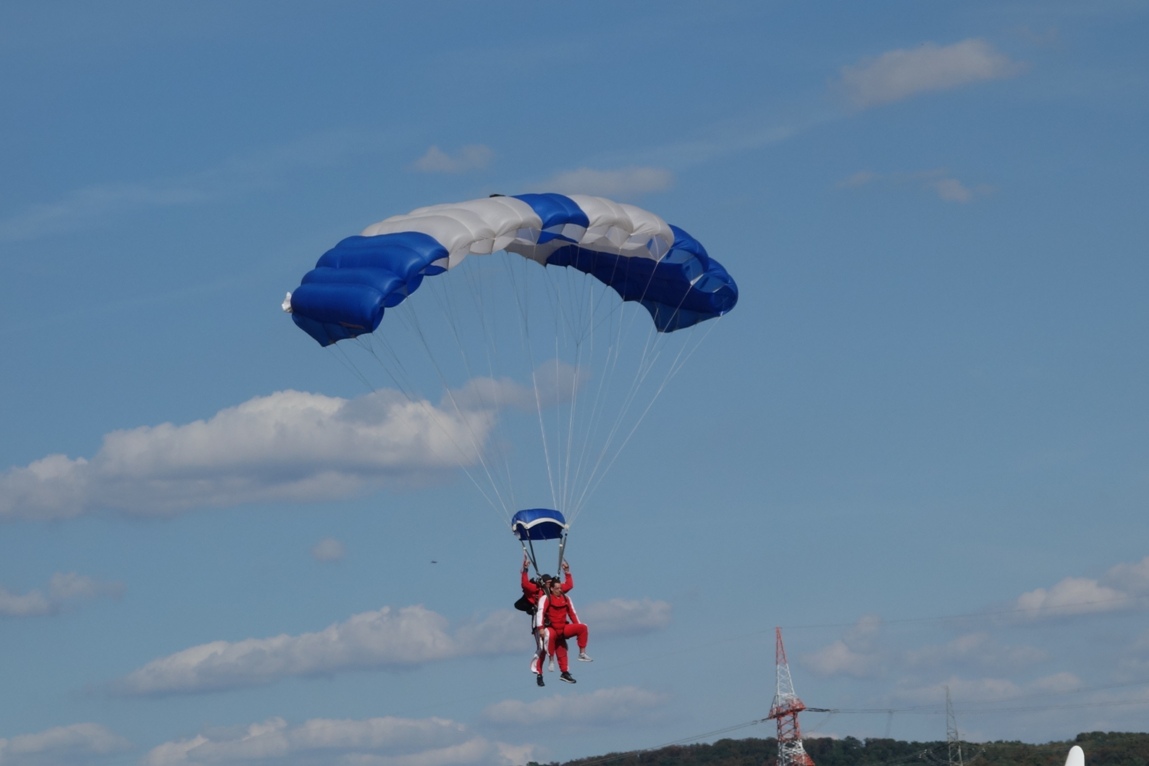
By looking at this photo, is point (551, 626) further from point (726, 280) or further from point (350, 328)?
point (726, 280)

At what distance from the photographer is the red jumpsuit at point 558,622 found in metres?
30.1

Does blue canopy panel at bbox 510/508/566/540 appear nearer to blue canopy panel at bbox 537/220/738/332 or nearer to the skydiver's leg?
the skydiver's leg

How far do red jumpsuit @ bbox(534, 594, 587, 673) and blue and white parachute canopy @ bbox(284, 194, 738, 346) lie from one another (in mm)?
5112

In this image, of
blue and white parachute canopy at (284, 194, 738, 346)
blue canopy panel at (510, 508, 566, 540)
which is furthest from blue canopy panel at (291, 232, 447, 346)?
blue canopy panel at (510, 508, 566, 540)

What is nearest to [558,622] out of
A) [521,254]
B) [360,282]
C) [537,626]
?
[537,626]

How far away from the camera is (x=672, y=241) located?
33625 millimetres

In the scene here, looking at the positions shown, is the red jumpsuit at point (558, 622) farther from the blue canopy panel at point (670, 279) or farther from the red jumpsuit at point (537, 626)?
the blue canopy panel at point (670, 279)

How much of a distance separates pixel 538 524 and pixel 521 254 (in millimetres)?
5876

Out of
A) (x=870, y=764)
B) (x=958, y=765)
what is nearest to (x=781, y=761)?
(x=958, y=765)

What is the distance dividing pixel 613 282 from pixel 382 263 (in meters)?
6.63

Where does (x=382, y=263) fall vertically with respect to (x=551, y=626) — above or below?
above

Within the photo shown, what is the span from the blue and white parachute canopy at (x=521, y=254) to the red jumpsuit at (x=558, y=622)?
16.8 feet

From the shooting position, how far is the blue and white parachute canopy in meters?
29.8

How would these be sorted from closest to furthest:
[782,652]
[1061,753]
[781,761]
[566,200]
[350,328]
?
[350,328]
[566,200]
[782,652]
[781,761]
[1061,753]
